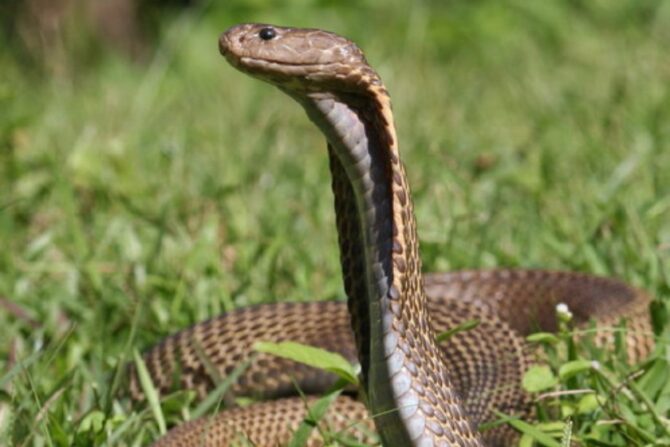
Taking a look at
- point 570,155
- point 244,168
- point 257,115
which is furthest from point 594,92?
point 244,168

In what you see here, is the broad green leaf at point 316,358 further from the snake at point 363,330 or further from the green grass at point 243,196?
the green grass at point 243,196

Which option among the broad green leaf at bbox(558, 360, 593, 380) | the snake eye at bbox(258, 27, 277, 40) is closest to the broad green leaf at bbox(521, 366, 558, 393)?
the broad green leaf at bbox(558, 360, 593, 380)

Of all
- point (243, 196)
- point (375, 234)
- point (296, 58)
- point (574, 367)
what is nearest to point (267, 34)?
point (296, 58)

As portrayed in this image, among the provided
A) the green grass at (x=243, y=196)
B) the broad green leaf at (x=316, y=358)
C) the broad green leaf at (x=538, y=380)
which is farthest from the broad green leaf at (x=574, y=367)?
the broad green leaf at (x=316, y=358)

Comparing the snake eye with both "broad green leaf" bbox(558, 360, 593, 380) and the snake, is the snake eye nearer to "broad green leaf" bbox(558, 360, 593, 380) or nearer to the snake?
the snake

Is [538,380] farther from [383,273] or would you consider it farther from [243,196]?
[243,196]

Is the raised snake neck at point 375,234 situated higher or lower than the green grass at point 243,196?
higher
